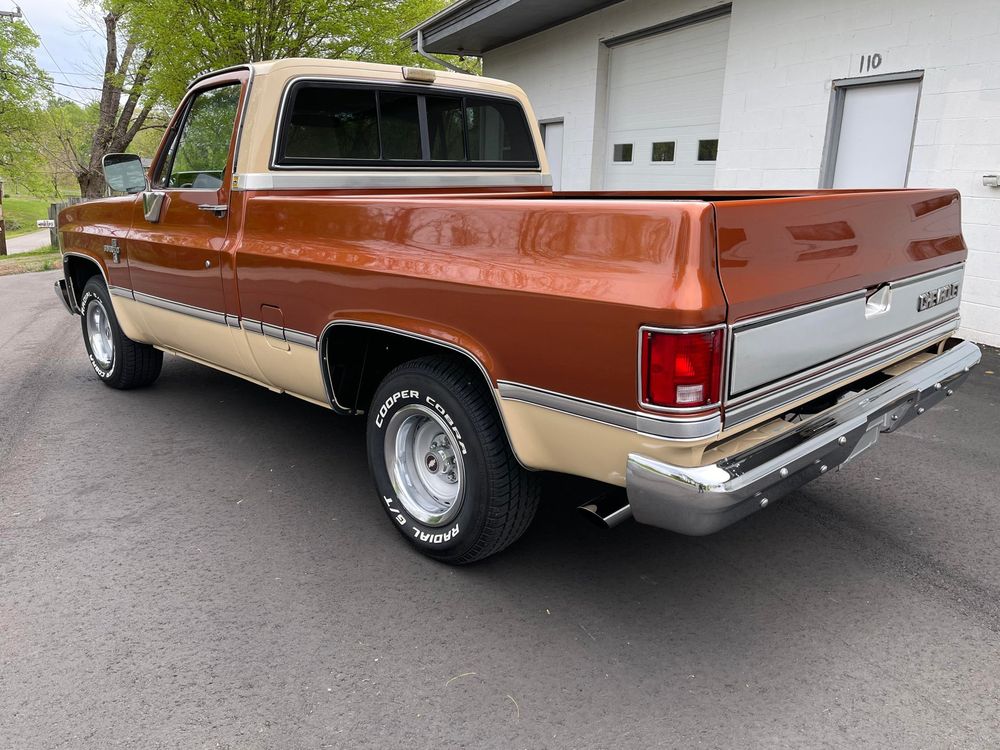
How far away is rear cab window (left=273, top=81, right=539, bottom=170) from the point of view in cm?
384

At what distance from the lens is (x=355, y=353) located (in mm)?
3494

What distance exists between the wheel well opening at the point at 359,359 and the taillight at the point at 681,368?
1256 mm

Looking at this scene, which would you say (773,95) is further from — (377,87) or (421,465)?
(421,465)

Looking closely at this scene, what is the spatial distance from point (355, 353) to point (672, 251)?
1.80m

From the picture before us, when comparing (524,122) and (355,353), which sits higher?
(524,122)

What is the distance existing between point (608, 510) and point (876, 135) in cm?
620

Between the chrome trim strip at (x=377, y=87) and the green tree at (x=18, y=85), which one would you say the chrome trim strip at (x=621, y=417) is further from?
the green tree at (x=18, y=85)

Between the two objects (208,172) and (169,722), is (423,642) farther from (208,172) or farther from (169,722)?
(208,172)

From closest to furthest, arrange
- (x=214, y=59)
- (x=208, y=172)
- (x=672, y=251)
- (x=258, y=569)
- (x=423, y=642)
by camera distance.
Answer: (x=672, y=251) < (x=423, y=642) < (x=258, y=569) < (x=208, y=172) < (x=214, y=59)

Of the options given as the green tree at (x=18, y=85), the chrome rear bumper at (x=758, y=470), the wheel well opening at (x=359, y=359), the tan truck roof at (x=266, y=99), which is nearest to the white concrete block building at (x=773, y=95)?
the chrome rear bumper at (x=758, y=470)

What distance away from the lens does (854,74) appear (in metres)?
7.18

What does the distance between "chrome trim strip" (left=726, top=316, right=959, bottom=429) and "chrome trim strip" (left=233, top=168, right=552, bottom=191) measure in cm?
252

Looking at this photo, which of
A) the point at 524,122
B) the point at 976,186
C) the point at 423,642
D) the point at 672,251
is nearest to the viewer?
the point at 672,251

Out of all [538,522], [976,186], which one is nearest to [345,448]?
[538,522]
